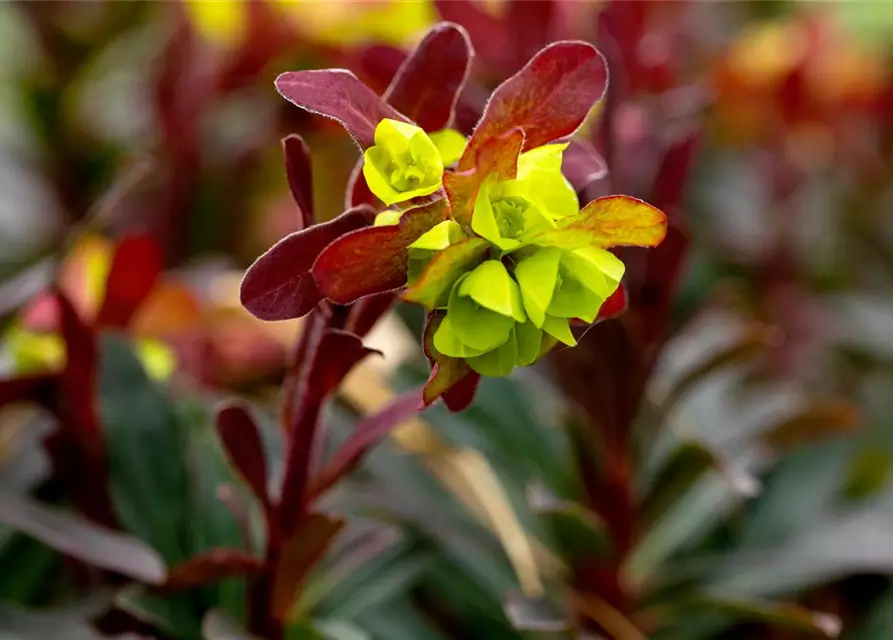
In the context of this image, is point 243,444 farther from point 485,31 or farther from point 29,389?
point 485,31

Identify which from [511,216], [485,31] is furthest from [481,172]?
[485,31]

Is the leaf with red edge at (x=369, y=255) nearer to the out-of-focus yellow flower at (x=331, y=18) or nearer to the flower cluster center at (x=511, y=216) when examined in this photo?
the flower cluster center at (x=511, y=216)

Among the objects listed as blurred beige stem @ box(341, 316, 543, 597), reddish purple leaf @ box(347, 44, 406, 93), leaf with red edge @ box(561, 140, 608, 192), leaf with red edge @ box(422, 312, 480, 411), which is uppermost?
leaf with red edge @ box(561, 140, 608, 192)

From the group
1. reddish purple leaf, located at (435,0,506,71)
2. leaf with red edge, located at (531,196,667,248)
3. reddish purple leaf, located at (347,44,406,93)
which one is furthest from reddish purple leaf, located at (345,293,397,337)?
reddish purple leaf, located at (435,0,506,71)

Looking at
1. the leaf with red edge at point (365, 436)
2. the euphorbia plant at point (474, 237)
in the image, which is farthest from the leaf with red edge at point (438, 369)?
the leaf with red edge at point (365, 436)

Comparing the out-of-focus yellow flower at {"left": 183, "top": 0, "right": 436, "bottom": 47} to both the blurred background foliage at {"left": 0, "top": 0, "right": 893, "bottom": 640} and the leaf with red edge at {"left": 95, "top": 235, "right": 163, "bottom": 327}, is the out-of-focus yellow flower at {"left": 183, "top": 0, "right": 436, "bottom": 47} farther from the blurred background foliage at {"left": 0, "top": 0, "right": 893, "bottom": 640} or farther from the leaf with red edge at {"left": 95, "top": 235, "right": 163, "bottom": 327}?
the leaf with red edge at {"left": 95, "top": 235, "right": 163, "bottom": 327}

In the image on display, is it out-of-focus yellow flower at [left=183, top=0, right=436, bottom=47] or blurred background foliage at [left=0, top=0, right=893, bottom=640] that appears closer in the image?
blurred background foliage at [left=0, top=0, right=893, bottom=640]

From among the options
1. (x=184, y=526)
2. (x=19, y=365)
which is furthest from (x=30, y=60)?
(x=184, y=526)
